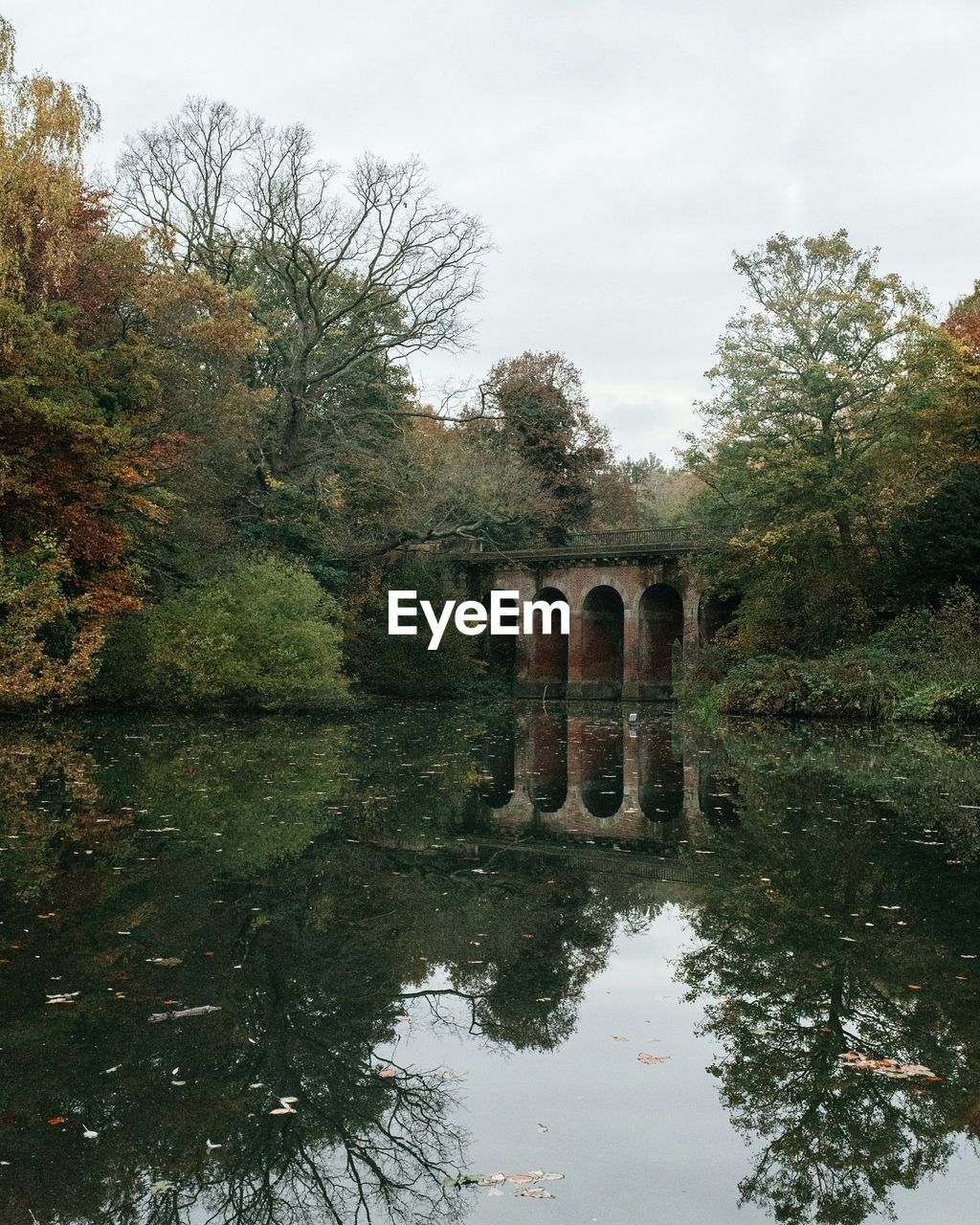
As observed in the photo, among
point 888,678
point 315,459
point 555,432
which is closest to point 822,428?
point 888,678

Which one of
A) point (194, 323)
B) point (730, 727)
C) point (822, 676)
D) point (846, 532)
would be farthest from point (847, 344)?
point (194, 323)

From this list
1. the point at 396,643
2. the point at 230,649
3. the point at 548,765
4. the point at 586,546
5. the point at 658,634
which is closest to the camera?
the point at 548,765

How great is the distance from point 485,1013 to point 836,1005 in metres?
Answer: 1.57

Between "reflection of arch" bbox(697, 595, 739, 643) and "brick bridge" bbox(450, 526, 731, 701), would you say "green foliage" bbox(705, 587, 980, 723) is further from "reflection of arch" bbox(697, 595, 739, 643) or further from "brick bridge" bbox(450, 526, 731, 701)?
"reflection of arch" bbox(697, 595, 739, 643)

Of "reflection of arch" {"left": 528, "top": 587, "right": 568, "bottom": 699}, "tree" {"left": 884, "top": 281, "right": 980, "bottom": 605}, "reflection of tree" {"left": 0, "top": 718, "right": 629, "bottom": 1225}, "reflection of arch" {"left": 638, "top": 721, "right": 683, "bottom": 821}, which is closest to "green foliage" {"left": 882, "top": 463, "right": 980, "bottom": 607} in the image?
"tree" {"left": 884, "top": 281, "right": 980, "bottom": 605}

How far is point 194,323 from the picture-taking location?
25.1m

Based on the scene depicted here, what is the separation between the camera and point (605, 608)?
4972 cm

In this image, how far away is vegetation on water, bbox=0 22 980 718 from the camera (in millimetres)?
20797

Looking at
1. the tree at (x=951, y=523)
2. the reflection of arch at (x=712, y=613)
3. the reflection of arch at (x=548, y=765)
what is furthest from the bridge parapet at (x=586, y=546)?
the reflection of arch at (x=548, y=765)

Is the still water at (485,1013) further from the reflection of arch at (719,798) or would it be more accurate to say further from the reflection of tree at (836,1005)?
the reflection of arch at (719,798)

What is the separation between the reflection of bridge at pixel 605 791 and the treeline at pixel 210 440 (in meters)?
8.02

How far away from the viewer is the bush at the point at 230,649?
80.7 ft

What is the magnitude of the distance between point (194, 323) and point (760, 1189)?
946 inches

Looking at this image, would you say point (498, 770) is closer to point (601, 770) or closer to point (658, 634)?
point (601, 770)
